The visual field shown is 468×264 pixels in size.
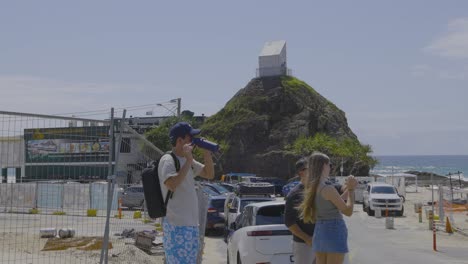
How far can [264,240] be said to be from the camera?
32.7ft

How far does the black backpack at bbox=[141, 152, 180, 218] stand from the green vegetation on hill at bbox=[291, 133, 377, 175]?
202 feet

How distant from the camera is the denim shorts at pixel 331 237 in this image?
677 cm

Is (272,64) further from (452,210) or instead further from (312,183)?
(312,183)

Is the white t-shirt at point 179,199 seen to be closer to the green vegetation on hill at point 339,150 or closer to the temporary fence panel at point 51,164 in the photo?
the temporary fence panel at point 51,164

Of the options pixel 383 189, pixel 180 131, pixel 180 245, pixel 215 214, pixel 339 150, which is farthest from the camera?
pixel 339 150

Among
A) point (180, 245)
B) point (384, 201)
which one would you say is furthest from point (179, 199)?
point (384, 201)

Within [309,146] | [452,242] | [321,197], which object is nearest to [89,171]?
[321,197]

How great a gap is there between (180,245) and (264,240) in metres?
4.00

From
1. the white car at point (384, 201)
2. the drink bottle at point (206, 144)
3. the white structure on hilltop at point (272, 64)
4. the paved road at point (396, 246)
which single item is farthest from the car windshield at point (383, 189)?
the white structure on hilltop at point (272, 64)

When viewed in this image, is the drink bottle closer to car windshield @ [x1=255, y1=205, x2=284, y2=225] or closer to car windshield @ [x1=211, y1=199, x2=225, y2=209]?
car windshield @ [x1=255, y1=205, x2=284, y2=225]

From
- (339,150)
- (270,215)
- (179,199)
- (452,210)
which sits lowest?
(452,210)

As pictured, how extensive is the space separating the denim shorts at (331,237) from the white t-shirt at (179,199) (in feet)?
4.95

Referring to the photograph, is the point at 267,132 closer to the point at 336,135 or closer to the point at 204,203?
the point at 336,135

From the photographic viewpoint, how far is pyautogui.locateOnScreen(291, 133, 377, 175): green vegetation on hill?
224 feet
